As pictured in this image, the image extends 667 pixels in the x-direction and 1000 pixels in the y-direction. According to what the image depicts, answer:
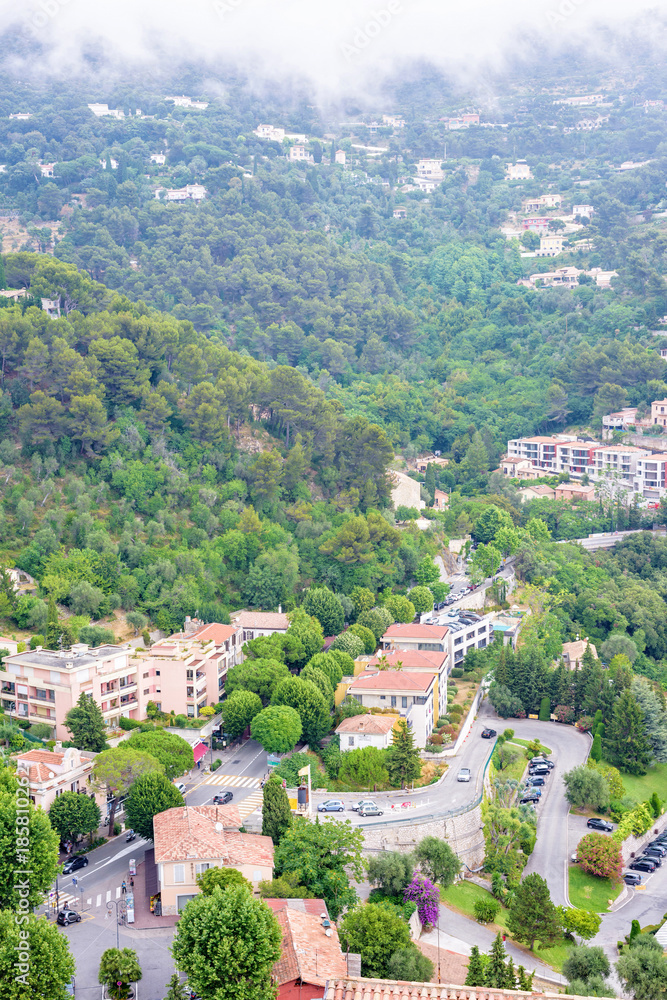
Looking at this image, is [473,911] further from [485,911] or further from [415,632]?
[415,632]

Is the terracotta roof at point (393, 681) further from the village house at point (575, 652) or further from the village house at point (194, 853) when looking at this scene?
the village house at point (194, 853)

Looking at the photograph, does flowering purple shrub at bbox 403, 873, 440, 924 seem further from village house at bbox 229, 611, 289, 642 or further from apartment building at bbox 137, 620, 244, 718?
village house at bbox 229, 611, 289, 642

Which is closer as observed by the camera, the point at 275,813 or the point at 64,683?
the point at 275,813

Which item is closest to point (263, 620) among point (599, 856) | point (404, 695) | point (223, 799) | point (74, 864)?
point (404, 695)

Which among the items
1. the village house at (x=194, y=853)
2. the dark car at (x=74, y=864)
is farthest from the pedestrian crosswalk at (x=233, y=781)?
the dark car at (x=74, y=864)

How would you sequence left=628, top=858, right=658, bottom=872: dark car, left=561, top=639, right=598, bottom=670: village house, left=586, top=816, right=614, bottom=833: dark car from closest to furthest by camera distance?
Answer: left=628, top=858, right=658, bottom=872: dark car, left=586, top=816, right=614, bottom=833: dark car, left=561, top=639, right=598, bottom=670: village house

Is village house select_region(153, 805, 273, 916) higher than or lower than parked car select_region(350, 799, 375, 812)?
higher

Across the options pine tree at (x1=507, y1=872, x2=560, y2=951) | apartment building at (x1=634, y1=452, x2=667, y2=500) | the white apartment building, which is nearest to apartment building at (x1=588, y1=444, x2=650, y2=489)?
apartment building at (x1=634, y1=452, x2=667, y2=500)
